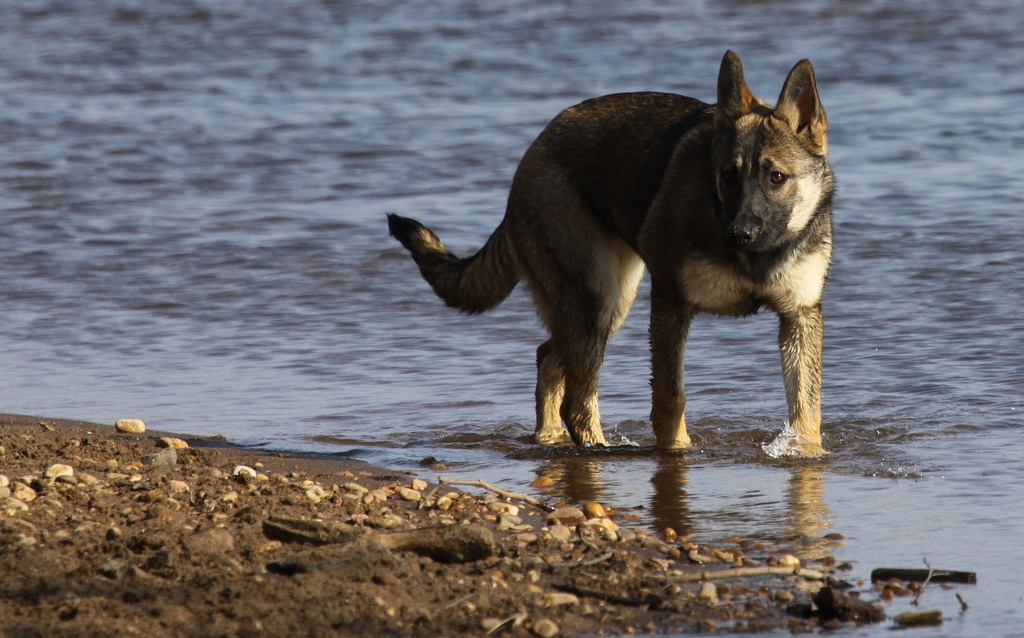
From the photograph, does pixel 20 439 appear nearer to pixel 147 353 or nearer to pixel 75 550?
pixel 75 550

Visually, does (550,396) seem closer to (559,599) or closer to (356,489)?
(356,489)

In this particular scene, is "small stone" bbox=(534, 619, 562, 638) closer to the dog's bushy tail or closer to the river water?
the river water

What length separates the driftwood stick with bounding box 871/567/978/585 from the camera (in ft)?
14.4

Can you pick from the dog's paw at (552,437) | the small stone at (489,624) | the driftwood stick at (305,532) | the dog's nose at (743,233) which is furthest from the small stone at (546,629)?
the dog's paw at (552,437)

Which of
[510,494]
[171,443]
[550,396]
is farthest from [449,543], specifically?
[550,396]

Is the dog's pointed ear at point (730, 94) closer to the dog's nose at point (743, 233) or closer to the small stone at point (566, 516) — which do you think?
the dog's nose at point (743, 233)

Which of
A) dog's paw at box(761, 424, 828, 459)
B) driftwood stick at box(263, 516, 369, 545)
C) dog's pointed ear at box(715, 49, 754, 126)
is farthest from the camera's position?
dog's paw at box(761, 424, 828, 459)

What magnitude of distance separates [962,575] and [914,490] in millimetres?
1193

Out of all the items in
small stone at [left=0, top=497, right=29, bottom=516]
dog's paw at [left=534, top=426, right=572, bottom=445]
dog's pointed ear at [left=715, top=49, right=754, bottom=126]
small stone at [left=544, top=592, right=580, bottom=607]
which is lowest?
dog's paw at [left=534, top=426, right=572, bottom=445]

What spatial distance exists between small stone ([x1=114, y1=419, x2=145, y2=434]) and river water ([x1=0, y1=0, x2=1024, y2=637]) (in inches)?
18.0

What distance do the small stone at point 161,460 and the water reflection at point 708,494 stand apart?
1.54 meters

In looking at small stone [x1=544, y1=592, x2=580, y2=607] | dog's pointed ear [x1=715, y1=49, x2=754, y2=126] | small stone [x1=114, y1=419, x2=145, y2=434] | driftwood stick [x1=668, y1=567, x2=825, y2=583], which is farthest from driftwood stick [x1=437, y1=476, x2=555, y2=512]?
dog's pointed ear [x1=715, y1=49, x2=754, y2=126]

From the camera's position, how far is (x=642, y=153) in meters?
6.71

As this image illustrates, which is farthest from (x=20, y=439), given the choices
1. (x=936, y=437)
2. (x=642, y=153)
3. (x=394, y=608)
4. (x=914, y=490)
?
(x=936, y=437)
